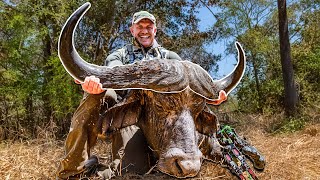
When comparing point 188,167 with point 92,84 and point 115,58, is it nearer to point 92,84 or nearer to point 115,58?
point 92,84

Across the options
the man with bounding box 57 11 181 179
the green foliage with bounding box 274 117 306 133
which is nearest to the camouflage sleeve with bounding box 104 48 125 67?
the man with bounding box 57 11 181 179

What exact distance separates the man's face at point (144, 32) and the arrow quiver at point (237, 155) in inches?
64.5

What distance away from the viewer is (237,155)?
17.0 ft

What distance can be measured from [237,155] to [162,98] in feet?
7.96

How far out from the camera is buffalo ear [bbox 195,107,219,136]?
357 centimetres

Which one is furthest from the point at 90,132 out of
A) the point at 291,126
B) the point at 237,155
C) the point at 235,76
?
the point at 291,126

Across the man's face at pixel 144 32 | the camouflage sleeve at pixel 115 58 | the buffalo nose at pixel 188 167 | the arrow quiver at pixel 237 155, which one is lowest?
the arrow quiver at pixel 237 155

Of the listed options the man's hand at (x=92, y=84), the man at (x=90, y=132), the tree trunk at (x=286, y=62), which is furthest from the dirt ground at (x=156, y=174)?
the tree trunk at (x=286, y=62)

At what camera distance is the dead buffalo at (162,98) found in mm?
2770

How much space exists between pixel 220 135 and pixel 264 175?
1.11m

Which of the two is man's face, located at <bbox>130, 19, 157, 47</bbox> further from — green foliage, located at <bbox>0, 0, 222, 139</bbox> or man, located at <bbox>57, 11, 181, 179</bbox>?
green foliage, located at <bbox>0, 0, 222, 139</bbox>

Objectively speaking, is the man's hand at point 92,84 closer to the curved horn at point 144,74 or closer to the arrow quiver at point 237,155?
the curved horn at point 144,74

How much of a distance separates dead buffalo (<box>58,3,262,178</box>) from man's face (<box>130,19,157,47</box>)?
3.50ft

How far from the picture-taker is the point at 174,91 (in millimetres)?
3047
